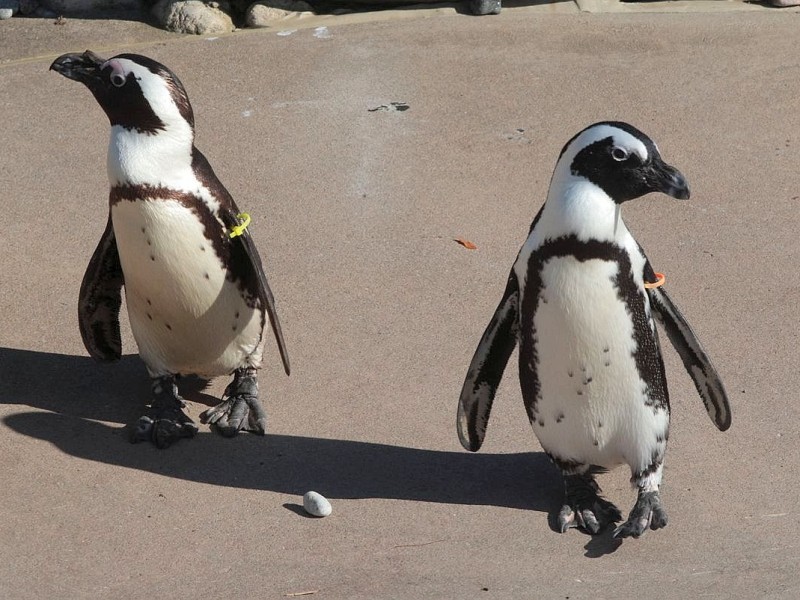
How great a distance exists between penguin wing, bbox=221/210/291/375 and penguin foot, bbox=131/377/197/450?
0.45m

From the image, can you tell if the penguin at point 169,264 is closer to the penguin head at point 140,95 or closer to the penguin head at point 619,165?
the penguin head at point 140,95

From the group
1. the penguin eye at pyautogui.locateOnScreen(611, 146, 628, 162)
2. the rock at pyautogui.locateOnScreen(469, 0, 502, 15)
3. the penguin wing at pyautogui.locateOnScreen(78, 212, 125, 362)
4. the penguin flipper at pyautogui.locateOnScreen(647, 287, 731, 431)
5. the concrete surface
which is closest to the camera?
the penguin eye at pyautogui.locateOnScreen(611, 146, 628, 162)

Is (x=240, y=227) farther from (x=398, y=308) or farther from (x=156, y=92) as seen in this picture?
(x=398, y=308)

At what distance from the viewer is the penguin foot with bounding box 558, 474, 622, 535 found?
13.6 ft

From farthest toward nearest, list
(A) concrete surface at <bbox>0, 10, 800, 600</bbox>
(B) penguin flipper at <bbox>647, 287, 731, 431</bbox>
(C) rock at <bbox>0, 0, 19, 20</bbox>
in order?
(C) rock at <bbox>0, 0, 19, 20</bbox>, (B) penguin flipper at <bbox>647, 287, 731, 431</bbox>, (A) concrete surface at <bbox>0, 10, 800, 600</bbox>

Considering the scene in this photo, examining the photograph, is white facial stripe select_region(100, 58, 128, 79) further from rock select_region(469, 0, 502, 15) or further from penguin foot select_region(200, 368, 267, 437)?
rock select_region(469, 0, 502, 15)

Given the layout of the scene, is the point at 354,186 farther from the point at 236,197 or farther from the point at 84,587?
the point at 84,587

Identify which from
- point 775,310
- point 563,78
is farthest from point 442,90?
point 775,310

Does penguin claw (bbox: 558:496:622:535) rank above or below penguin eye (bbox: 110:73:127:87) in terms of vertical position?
below

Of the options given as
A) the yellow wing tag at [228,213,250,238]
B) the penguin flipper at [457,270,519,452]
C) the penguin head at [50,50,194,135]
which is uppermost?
the penguin head at [50,50,194,135]

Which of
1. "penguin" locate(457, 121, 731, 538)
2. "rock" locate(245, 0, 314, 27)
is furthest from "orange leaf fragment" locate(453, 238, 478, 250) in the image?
"rock" locate(245, 0, 314, 27)

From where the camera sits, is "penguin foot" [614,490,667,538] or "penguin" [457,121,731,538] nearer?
"penguin" [457,121,731,538]

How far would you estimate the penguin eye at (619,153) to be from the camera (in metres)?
3.81

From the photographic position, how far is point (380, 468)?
4535 mm
